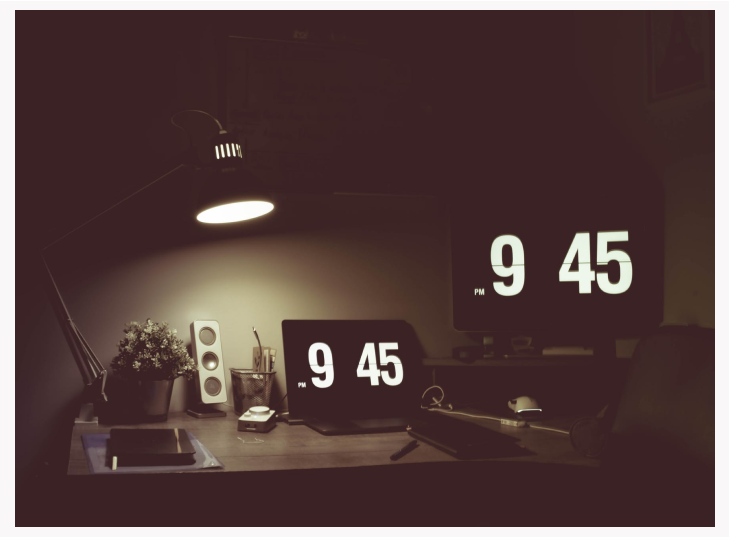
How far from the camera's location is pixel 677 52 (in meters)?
1.87

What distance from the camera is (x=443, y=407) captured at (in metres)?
1.87

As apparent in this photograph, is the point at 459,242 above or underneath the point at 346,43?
underneath

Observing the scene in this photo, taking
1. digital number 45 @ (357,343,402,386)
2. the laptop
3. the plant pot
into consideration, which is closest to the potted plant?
the plant pot

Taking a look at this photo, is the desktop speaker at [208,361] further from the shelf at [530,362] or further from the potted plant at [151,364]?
the shelf at [530,362]

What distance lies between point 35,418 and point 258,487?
898 millimetres

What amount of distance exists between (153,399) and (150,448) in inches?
16.8

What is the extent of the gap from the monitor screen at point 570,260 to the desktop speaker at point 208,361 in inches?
33.1

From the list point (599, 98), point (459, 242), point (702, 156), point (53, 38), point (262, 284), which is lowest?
point (262, 284)

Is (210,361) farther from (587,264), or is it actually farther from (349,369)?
(587,264)

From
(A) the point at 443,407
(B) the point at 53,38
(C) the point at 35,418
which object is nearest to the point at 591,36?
(A) the point at 443,407

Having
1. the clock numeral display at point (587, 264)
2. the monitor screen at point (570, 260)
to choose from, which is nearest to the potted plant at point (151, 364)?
the monitor screen at point (570, 260)

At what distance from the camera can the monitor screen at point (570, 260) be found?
1885mm

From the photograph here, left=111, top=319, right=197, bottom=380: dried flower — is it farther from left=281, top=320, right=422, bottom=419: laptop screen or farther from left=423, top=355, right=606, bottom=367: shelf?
left=423, top=355, right=606, bottom=367: shelf

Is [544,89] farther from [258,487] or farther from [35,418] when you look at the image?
[35,418]
